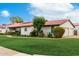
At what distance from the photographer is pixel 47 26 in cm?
1762

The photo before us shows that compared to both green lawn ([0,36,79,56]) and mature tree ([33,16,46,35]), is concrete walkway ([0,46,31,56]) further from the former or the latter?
mature tree ([33,16,46,35])

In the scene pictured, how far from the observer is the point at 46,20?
17.6m

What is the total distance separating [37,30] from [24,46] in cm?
34

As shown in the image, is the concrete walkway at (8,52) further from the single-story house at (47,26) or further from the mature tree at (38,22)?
the mature tree at (38,22)

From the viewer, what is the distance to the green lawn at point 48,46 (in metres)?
17.6

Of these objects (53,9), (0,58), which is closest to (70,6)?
(53,9)

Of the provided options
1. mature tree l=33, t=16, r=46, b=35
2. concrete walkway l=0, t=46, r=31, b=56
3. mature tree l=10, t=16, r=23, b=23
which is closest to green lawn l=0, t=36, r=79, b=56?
concrete walkway l=0, t=46, r=31, b=56

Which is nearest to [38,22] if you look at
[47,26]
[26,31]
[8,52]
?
[47,26]

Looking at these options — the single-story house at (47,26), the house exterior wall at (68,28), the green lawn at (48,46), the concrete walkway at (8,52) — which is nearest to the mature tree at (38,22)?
the single-story house at (47,26)

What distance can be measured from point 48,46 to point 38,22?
0.43m

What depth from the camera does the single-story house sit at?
57.8 ft

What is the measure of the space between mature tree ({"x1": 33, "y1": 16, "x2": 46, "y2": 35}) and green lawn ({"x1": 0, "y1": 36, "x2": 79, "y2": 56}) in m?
0.20

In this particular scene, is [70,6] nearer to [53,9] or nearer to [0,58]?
[53,9]

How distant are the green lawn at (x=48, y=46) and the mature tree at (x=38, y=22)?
7.7 inches
